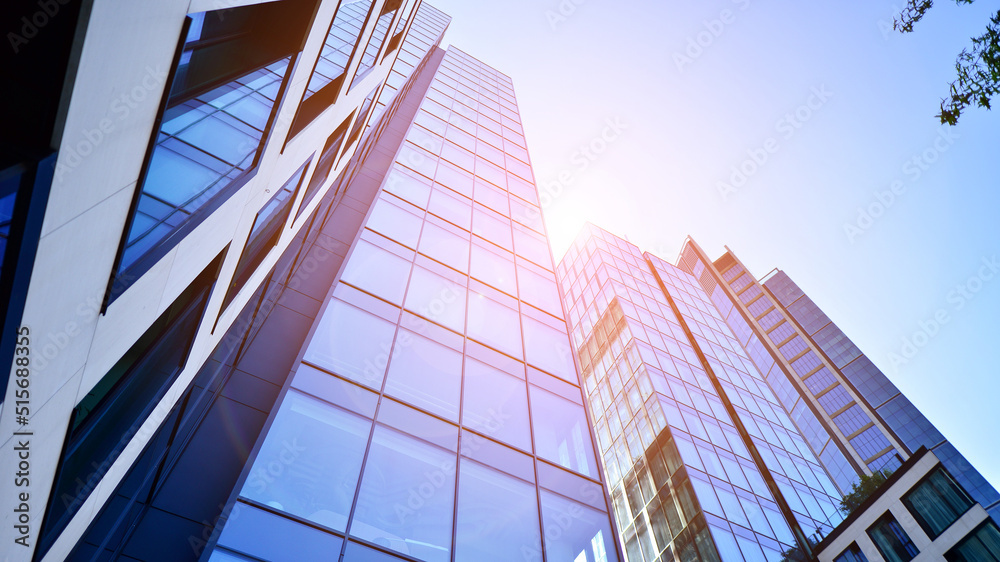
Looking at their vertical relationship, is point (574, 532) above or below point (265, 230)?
below

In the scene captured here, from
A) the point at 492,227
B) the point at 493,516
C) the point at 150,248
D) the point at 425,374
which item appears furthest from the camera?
the point at 492,227

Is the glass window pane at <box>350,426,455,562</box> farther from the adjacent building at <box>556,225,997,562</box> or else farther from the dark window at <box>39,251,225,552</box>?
the adjacent building at <box>556,225,997,562</box>

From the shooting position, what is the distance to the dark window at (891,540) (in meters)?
22.1

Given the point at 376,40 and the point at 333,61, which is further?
the point at 376,40

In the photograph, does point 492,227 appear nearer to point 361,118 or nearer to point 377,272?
point 361,118

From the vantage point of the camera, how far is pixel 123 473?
5.74m

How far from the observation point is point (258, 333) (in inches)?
375

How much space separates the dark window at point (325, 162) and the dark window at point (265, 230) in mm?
1029

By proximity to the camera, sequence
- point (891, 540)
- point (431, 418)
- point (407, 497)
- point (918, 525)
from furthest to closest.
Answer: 1. point (891, 540)
2. point (918, 525)
3. point (431, 418)
4. point (407, 497)

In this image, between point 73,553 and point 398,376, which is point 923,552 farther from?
point 73,553

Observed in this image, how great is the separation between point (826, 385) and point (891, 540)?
52.5 m

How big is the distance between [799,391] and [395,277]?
72.1 m

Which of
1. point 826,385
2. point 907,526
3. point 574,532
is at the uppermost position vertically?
point 574,532

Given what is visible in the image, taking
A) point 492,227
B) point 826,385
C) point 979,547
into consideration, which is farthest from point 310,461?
point 826,385
